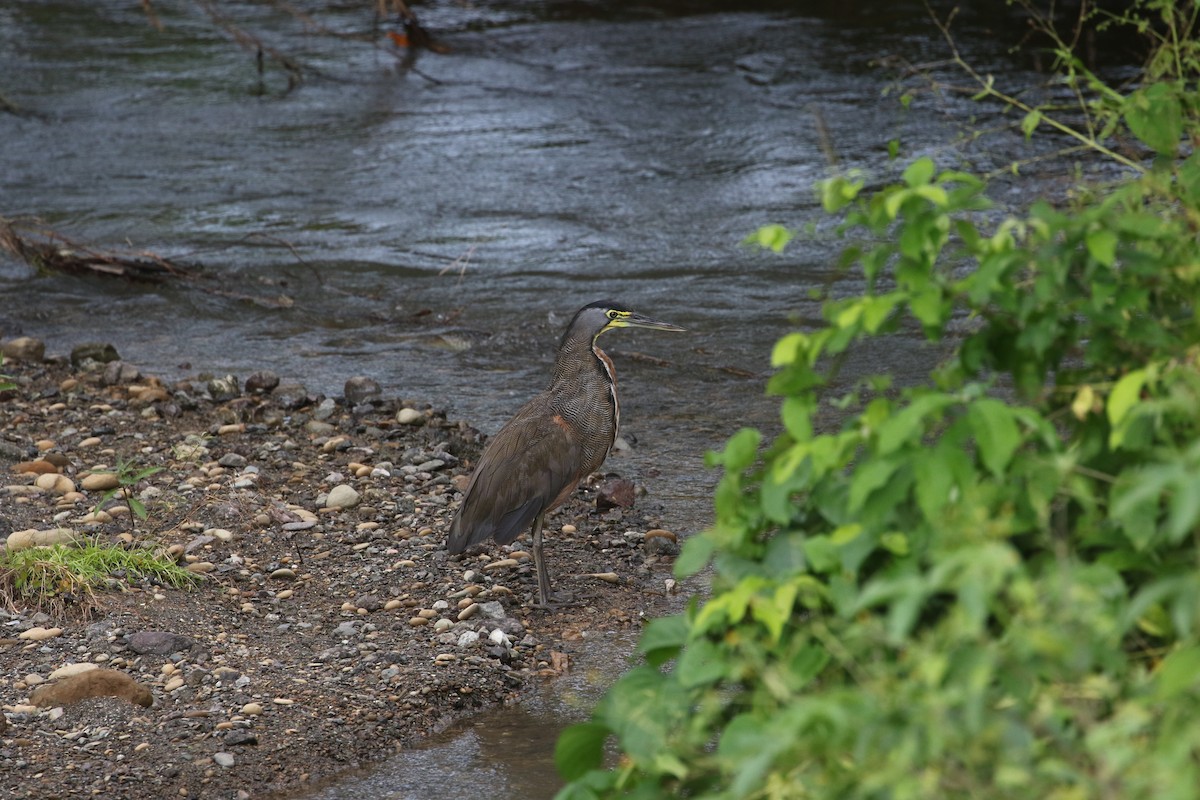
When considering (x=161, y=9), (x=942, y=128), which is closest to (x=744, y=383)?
(x=942, y=128)

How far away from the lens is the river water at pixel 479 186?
771cm

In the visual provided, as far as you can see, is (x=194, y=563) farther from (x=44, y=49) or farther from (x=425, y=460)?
(x=44, y=49)

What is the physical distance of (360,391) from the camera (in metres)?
6.95

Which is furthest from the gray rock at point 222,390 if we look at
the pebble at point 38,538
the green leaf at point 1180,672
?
the green leaf at point 1180,672

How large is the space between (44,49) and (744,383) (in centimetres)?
1133

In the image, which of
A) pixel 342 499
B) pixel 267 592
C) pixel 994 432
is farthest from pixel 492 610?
pixel 994 432

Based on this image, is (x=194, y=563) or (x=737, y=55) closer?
(x=194, y=563)

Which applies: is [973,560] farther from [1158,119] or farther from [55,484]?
[55,484]

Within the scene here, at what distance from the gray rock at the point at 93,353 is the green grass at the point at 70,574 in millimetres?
2820

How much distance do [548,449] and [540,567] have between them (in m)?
0.46

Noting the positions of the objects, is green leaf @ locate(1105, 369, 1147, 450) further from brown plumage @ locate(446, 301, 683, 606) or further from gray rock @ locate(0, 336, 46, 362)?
gray rock @ locate(0, 336, 46, 362)

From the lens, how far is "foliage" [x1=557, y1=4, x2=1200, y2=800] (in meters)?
1.81

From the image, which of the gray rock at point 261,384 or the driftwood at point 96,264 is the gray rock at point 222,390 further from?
the driftwood at point 96,264

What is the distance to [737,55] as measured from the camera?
1480 centimetres
